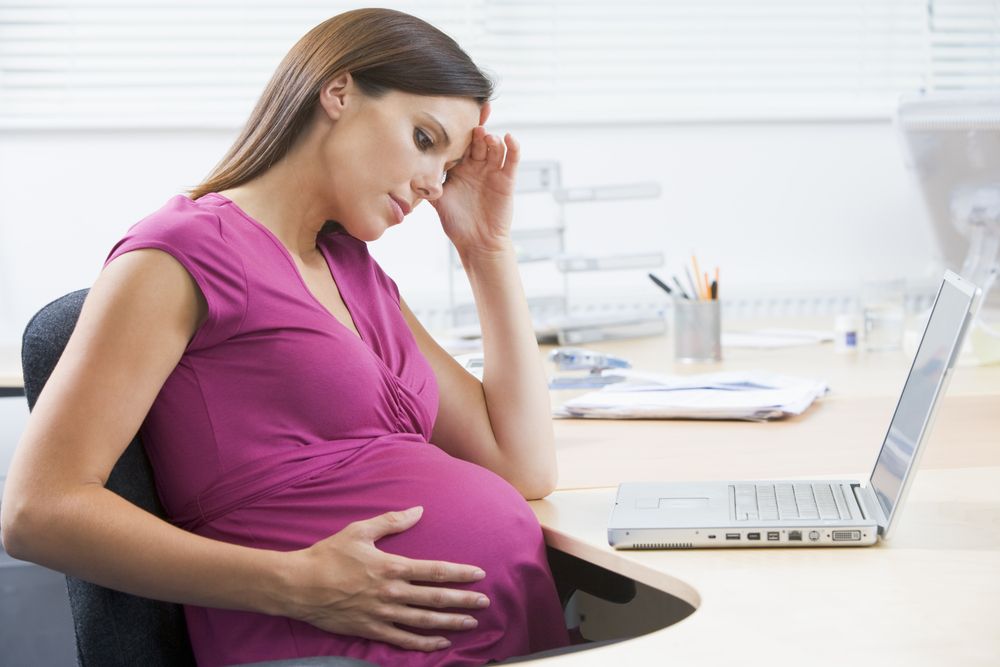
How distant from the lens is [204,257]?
1.02m

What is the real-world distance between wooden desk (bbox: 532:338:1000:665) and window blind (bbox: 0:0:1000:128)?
66.1 inches

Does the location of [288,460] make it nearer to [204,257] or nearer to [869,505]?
[204,257]

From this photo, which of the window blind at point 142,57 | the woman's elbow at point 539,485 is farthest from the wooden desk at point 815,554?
the window blind at point 142,57

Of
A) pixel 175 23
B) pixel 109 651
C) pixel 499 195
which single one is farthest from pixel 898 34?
pixel 109 651

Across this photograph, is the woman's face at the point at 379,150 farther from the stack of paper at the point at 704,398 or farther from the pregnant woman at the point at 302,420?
the stack of paper at the point at 704,398

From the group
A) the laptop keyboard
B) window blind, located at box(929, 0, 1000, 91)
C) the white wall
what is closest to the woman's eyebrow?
the laptop keyboard

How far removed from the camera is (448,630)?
3.43 feet

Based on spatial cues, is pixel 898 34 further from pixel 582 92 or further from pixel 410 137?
pixel 410 137

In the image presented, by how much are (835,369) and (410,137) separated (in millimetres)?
1071

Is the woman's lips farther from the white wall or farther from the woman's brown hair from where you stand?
the white wall

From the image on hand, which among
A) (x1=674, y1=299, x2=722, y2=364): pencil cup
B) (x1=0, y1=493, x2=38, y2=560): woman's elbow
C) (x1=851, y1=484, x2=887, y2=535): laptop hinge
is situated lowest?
(x1=674, y1=299, x2=722, y2=364): pencil cup

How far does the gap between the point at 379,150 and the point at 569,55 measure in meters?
2.10

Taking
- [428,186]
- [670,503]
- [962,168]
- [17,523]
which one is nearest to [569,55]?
[962,168]

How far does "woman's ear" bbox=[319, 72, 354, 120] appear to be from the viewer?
3.82ft
